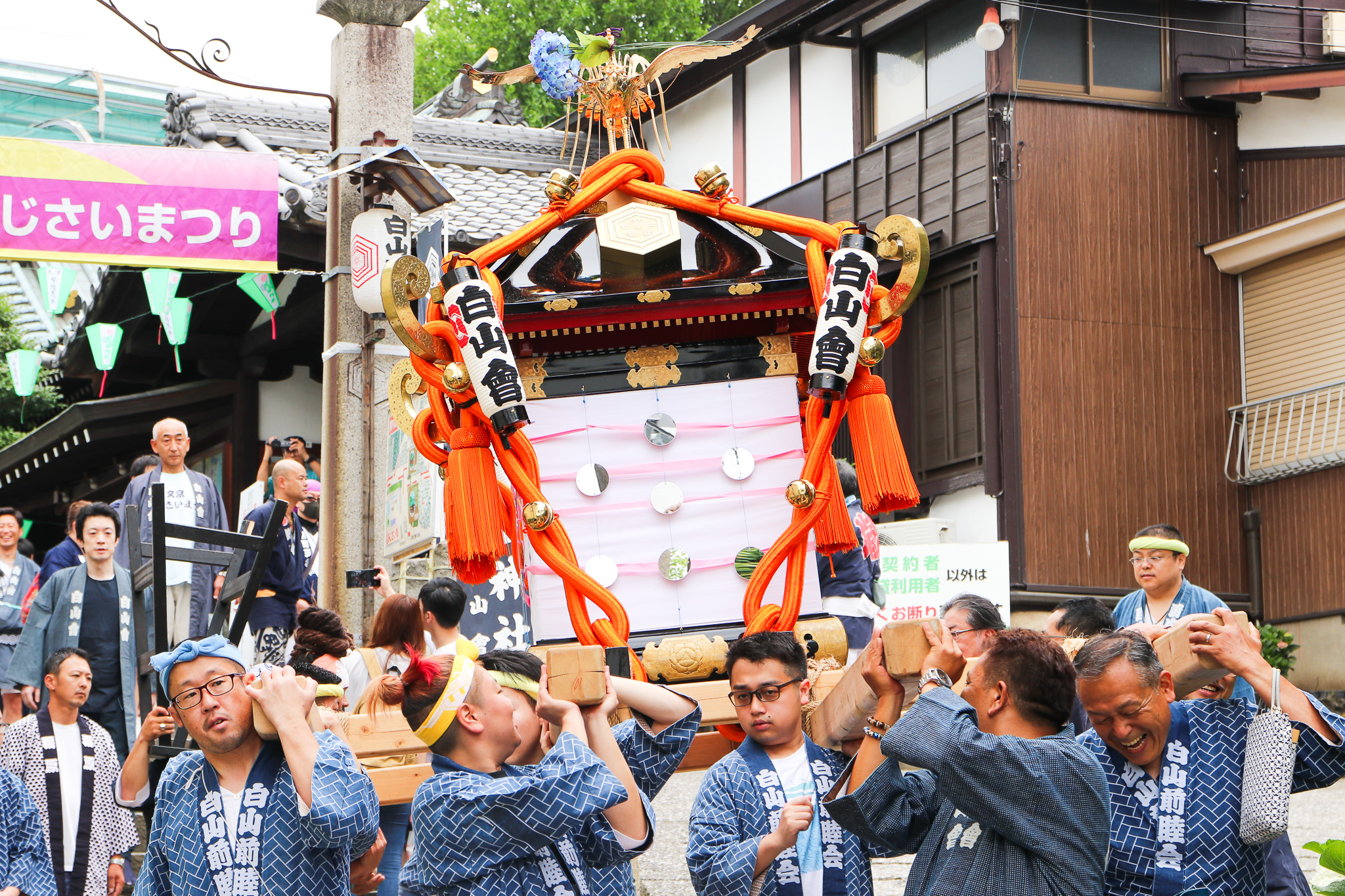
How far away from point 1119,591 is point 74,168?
9.29 metres

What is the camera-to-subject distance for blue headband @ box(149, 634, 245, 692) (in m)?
4.07

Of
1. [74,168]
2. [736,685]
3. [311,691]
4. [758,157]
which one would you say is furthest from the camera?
[758,157]

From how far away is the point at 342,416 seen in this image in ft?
28.3

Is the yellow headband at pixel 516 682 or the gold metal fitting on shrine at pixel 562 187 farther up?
the gold metal fitting on shrine at pixel 562 187

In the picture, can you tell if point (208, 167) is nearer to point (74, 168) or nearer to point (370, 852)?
point (74, 168)

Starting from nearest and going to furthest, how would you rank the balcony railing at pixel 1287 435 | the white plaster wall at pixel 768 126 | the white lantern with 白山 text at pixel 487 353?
1. the white lantern with 白山 text at pixel 487 353
2. the balcony railing at pixel 1287 435
3. the white plaster wall at pixel 768 126

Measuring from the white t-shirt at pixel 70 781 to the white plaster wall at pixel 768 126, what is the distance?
11.0 meters

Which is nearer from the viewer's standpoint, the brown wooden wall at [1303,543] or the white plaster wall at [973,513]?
the brown wooden wall at [1303,543]

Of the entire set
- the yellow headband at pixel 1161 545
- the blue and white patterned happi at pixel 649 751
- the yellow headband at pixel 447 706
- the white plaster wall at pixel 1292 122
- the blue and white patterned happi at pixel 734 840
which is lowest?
the blue and white patterned happi at pixel 734 840

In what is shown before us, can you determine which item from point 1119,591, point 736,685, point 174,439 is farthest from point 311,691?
point 1119,591

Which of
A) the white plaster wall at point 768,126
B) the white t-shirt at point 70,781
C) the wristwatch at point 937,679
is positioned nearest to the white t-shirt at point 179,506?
the white t-shirt at point 70,781

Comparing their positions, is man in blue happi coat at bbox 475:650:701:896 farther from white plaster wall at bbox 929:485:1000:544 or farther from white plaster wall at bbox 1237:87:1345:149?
white plaster wall at bbox 1237:87:1345:149

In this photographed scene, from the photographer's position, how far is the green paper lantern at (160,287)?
12203mm

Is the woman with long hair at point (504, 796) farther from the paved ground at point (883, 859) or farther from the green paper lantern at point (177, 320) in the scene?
the green paper lantern at point (177, 320)
